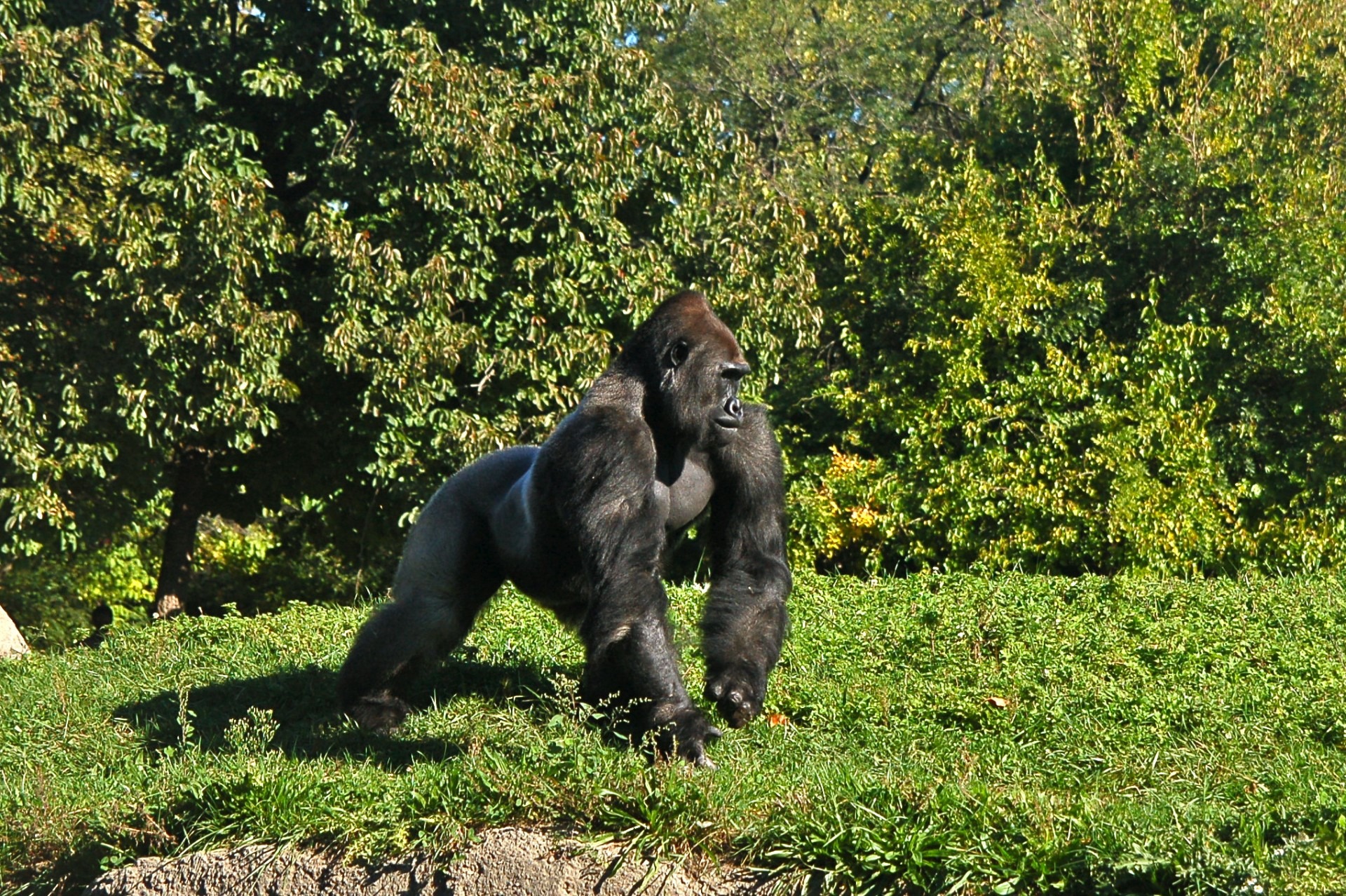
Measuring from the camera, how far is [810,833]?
3867mm

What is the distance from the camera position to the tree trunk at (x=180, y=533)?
12.8 metres

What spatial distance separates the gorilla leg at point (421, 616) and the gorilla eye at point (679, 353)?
110cm

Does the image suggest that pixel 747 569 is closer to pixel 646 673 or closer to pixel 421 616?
pixel 646 673

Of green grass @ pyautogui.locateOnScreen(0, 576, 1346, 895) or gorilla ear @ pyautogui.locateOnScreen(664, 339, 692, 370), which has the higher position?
gorilla ear @ pyautogui.locateOnScreen(664, 339, 692, 370)

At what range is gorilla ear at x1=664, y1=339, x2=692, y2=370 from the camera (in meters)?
5.22

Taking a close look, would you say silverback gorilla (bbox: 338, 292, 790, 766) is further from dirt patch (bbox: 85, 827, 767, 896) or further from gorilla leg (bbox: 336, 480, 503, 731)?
dirt patch (bbox: 85, 827, 767, 896)

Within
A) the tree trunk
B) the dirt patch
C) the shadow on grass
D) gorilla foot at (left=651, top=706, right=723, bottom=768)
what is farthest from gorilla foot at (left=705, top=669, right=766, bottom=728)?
the tree trunk

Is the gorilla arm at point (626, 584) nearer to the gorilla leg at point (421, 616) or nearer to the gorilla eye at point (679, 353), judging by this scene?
the gorilla eye at point (679, 353)

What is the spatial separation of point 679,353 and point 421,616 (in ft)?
Answer: 4.80

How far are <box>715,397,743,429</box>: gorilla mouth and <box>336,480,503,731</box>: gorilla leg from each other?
113 centimetres

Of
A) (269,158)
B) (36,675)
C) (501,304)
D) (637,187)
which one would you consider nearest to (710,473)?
(36,675)

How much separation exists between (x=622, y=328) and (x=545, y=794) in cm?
769

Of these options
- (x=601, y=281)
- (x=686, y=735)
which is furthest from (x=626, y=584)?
(x=601, y=281)

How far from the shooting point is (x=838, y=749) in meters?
5.45
